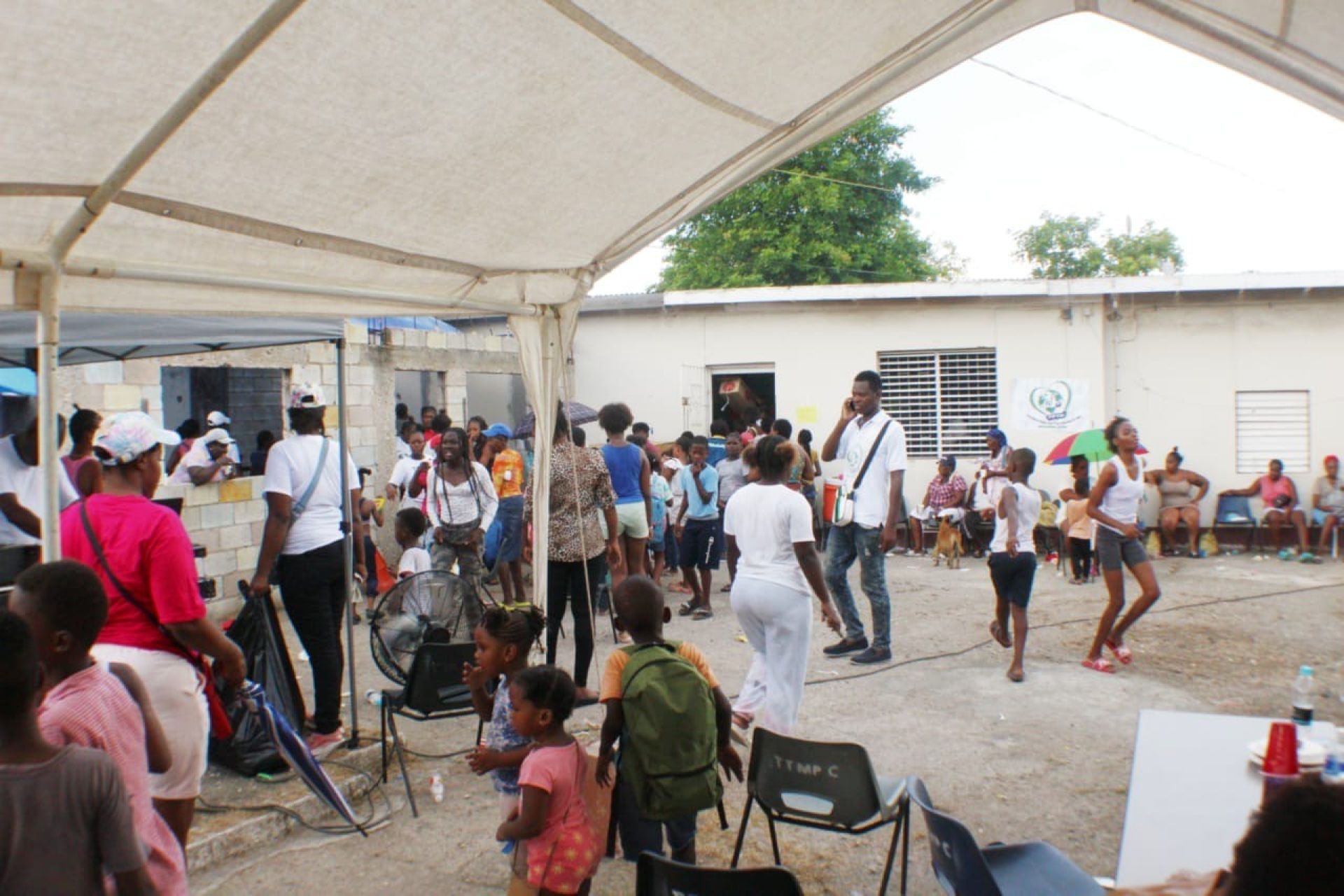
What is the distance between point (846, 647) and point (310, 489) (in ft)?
13.2

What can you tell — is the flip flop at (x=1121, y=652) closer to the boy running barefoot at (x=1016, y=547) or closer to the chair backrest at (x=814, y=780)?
the boy running barefoot at (x=1016, y=547)

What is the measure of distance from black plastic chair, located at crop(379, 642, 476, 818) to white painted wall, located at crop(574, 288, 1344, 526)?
10281 mm

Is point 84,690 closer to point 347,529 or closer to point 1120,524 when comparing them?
point 347,529

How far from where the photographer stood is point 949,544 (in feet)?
39.3

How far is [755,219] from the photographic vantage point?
2850 cm

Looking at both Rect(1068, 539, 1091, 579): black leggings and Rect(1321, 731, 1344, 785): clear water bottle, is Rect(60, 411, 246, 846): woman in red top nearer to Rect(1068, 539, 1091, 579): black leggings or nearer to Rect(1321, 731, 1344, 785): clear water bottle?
Rect(1321, 731, 1344, 785): clear water bottle

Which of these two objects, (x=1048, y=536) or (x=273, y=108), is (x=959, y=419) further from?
(x=273, y=108)

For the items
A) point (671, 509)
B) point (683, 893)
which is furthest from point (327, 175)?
point (671, 509)

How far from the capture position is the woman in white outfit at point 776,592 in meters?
4.76

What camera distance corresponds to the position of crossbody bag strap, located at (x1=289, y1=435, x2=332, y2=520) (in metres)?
5.00

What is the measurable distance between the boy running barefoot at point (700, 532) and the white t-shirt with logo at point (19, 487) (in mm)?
5194

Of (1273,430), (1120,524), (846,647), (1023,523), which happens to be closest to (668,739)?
(1023,523)

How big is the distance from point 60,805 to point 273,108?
182 cm

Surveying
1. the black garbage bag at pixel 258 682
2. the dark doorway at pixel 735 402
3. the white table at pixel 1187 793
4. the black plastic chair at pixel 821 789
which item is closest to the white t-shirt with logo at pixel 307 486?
the black garbage bag at pixel 258 682
